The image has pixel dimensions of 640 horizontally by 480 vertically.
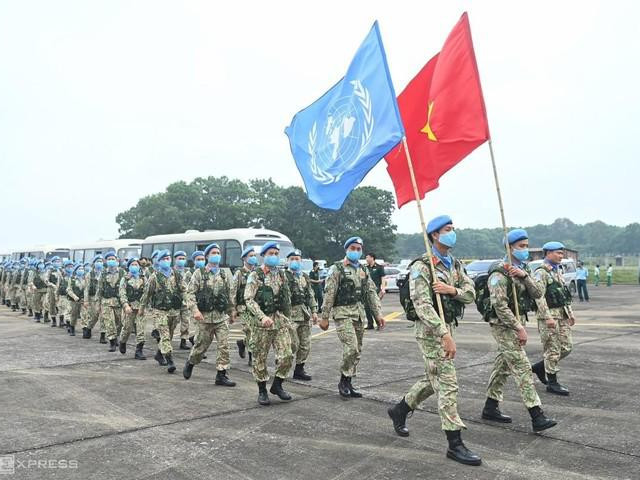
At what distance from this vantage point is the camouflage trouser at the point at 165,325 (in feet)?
27.6

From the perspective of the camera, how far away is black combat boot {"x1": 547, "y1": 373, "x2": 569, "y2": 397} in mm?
6477

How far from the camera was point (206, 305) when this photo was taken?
755 centimetres

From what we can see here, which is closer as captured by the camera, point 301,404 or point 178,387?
point 301,404

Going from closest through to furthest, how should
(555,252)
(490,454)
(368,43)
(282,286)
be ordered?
(490,454)
(368,43)
(282,286)
(555,252)

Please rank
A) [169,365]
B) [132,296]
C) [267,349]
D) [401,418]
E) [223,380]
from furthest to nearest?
[132,296] < [169,365] < [223,380] < [267,349] < [401,418]

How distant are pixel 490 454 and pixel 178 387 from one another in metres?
4.24

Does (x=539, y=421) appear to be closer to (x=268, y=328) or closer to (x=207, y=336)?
(x=268, y=328)

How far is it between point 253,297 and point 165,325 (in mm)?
2827

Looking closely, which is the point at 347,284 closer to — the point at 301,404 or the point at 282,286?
the point at 282,286

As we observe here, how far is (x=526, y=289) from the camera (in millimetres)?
5586

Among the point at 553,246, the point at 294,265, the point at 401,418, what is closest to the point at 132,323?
the point at 294,265

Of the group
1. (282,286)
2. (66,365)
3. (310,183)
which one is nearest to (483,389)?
(282,286)

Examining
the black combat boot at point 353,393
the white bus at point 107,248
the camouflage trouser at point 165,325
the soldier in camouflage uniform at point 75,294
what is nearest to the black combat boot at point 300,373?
the black combat boot at point 353,393

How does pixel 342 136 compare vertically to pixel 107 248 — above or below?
below
